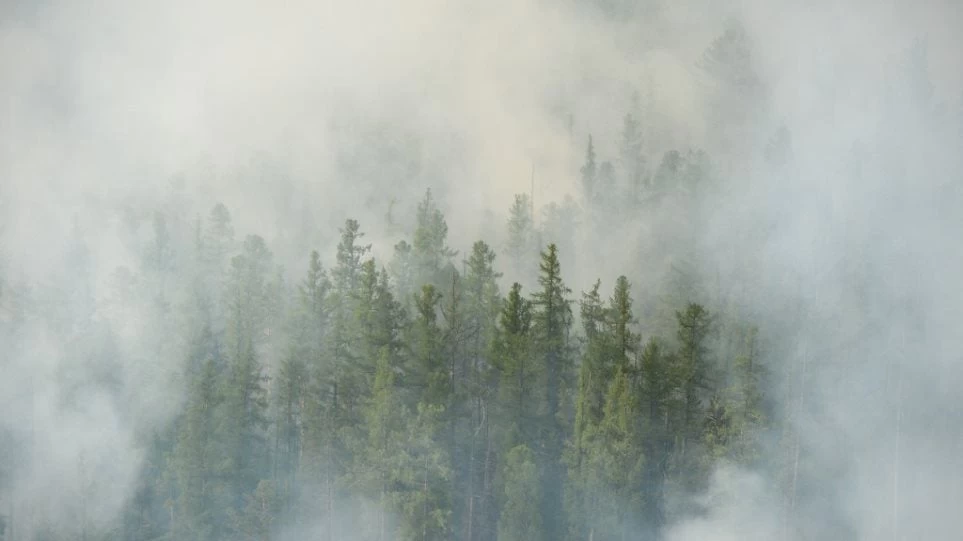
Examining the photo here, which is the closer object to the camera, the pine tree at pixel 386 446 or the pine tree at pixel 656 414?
the pine tree at pixel 386 446

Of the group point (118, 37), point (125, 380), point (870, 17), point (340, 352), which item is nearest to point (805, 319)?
point (340, 352)

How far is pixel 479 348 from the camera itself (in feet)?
221

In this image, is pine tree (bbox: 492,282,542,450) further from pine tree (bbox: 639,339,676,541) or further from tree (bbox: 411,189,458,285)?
tree (bbox: 411,189,458,285)

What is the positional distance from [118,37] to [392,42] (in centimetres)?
2954

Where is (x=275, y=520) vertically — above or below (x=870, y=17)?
below

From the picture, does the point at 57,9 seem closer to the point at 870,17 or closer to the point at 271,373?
the point at 271,373

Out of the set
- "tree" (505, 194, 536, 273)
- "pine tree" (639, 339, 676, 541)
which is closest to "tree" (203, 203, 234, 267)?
"tree" (505, 194, 536, 273)

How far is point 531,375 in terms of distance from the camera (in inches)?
2448

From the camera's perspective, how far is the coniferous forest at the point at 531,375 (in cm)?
6072

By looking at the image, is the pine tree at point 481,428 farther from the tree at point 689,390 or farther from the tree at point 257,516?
the tree at point 257,516

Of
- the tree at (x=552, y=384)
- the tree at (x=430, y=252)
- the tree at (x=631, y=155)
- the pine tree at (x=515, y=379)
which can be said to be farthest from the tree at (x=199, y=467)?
the tree at (x=631, y=155)

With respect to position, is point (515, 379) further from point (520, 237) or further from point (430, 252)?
point (520, 237)

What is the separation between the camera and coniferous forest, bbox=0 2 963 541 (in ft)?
199

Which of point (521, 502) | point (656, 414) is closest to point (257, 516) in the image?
point (521, 502)
